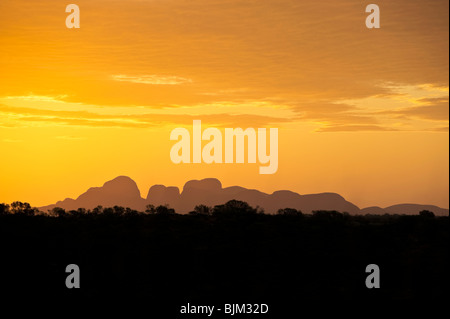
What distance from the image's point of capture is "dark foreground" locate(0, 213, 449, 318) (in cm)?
4191

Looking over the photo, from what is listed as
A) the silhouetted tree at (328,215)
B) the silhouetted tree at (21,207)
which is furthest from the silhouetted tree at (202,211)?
the silhouetted tree at (21,207)

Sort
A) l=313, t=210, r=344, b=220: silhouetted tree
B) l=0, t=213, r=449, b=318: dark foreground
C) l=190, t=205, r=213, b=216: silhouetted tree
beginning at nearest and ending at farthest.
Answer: l=0, t=213, r=449, b=318: dark foreground
l=313, t=210, r=344, b=220: silhouetted tree
l=190, t=205, r=213, b=216: silhouetted tree

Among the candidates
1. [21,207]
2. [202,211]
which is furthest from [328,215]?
[21,207]

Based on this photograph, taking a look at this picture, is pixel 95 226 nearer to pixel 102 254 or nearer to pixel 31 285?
pixel 102 254

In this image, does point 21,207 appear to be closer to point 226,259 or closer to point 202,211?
point 202,211

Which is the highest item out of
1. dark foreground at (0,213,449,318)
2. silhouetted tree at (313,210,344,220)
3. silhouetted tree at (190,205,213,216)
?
silhouetted tree at (190,205,213,216)

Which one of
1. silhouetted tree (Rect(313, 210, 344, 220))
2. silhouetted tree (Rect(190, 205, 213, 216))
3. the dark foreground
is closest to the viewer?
the dark foreground

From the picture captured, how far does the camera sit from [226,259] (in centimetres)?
4556

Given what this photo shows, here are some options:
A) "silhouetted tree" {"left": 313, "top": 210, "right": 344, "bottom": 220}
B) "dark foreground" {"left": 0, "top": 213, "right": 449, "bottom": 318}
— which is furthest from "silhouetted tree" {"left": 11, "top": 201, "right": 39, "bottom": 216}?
"silhouetted tree" {"left": 313, "top": 210, "right": 344, "bottom": 220}

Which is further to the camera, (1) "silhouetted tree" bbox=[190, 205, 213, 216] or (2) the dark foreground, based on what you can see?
(1) "silhouetted tree" bbox=[190, 205, 213, 216]

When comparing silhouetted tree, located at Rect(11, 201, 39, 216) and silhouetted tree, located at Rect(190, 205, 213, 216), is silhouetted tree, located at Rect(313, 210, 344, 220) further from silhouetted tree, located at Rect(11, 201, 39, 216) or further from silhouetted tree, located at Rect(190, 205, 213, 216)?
silhouetted tree, located at Rect(11, 201, 39, 216)

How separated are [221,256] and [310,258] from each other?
656cm

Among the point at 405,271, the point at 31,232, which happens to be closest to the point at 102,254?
the point at 31,232

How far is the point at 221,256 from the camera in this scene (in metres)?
45.8
